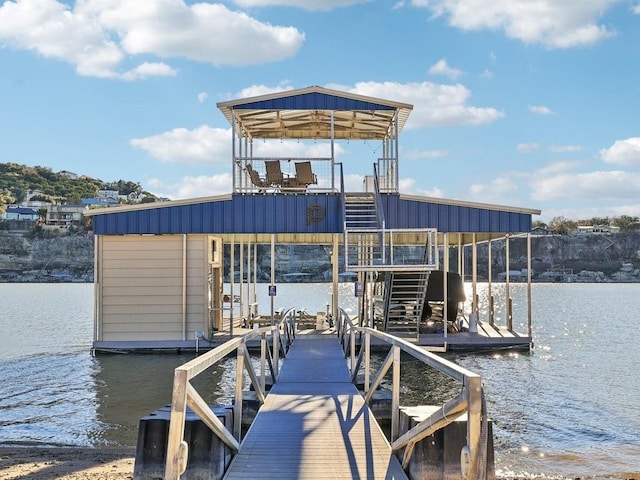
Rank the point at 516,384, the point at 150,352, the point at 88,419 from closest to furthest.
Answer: the point at 88,419
the point at 516,384
the point at 150,352

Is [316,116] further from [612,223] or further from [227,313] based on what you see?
[612,223]

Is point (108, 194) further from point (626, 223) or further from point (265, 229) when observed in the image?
point (265, 229)

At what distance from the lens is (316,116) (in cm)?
2153

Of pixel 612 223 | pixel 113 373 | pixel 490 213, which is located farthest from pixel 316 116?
pixel 612 223

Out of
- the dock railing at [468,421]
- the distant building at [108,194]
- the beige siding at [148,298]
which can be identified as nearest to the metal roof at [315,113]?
the beige siding at [148,298]

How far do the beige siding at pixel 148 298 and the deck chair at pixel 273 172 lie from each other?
10.5ft

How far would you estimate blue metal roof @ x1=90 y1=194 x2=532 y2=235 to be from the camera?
19.7m

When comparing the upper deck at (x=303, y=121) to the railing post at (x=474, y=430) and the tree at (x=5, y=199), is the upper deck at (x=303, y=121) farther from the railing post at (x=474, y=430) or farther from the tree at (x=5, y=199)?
the tree at (x=5, y=199)

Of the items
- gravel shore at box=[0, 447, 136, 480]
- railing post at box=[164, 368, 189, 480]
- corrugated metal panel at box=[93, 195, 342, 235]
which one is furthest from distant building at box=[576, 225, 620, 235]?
railing post at box=[164, 368, 189, 480]

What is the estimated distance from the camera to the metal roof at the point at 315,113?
20125mm

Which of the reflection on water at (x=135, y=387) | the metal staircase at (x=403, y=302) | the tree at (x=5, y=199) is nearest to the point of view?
the reflection on water at (x=135, y=387)

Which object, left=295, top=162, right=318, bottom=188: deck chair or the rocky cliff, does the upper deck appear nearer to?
left=295, top=162, right=318, bottom=188: deck chair

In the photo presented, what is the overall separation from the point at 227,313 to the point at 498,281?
135642 mm

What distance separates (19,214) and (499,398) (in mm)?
167075
